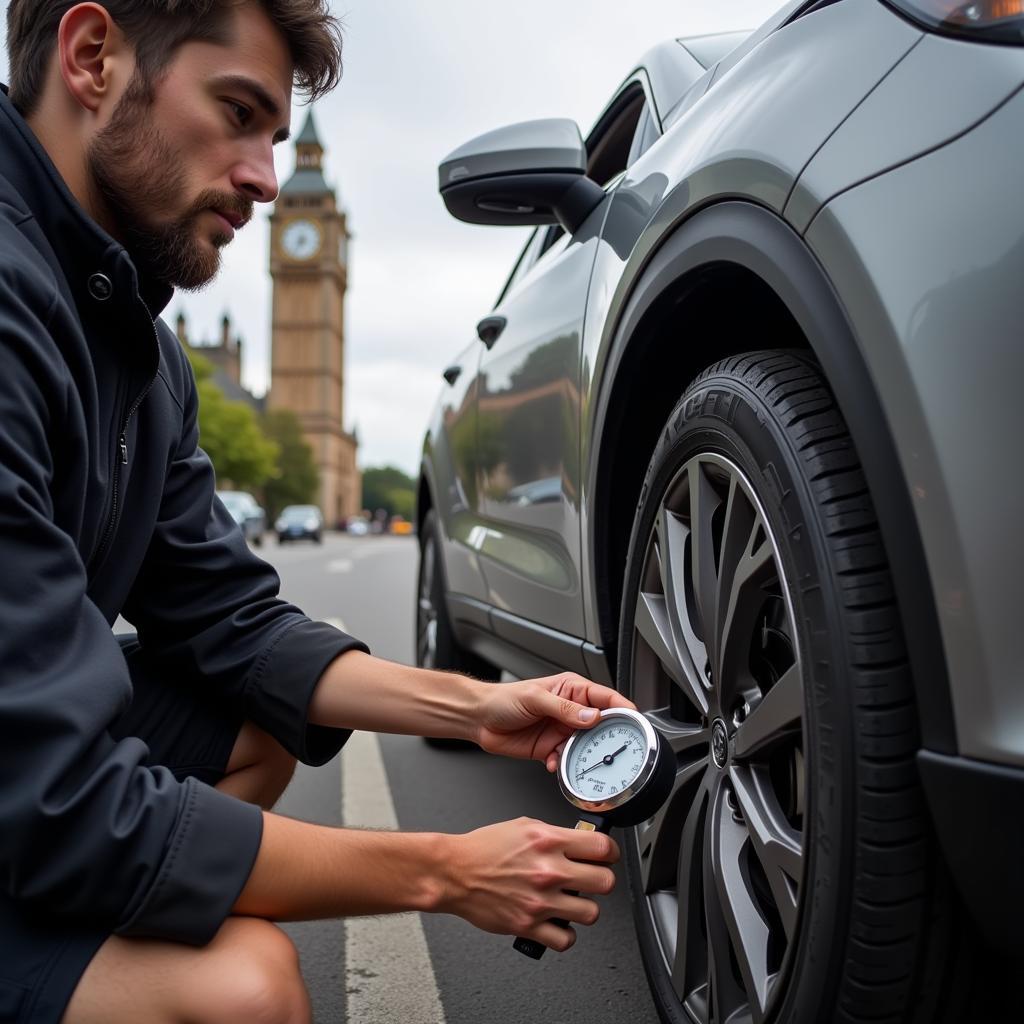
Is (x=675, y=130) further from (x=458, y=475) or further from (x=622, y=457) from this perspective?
(x=458, y=475)

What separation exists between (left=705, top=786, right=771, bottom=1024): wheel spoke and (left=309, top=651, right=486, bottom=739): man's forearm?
44 centimetres

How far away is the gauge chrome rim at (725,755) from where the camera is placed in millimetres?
1376

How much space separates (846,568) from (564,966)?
4.01ft

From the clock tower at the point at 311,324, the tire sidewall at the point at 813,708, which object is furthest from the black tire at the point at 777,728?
the clock tower at the point at 311,324

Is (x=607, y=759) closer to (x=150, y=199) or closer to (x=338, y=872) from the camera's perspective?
(x=338, y=872)

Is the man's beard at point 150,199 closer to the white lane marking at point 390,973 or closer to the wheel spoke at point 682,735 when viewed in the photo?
the wheel spoke at point 682,735

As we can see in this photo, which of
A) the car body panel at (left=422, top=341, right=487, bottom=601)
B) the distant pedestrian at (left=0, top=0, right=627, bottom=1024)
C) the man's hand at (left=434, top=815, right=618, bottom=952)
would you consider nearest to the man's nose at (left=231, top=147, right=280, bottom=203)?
the distant pedestrian at (left=0, top=0, right=627, bottom=1024)

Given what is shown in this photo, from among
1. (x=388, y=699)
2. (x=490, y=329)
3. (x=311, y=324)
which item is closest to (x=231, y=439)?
(x=311, y=324)

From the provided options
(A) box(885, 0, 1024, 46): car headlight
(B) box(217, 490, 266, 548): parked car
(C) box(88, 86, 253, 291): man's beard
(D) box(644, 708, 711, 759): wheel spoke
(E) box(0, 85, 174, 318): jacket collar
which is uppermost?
(B) box(217, 490, 266, 548): parked car

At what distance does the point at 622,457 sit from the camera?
204cm

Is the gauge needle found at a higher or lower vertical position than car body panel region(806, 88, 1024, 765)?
lower

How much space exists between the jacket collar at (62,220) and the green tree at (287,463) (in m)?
95.0

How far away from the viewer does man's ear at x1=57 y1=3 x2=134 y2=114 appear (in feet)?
4.94

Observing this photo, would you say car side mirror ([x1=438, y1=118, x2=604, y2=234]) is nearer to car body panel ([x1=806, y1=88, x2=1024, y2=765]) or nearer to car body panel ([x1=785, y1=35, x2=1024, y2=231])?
car body panel ([x1=785, y1=35, x2=1024, y2=231])
